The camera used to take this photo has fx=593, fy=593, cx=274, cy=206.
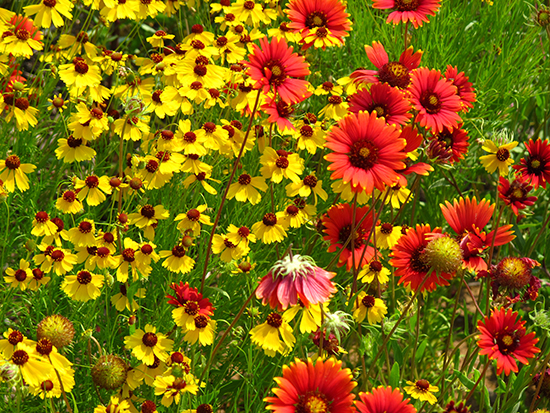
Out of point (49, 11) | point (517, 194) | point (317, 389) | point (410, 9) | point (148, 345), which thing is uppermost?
point (410, 9)

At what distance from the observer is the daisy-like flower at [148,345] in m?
1.53

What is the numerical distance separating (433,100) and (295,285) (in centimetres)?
68

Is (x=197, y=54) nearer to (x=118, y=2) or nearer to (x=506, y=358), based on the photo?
(x=118, y=2)

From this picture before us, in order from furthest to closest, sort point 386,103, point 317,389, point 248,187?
point 248,187, point 386,103, point 317,389

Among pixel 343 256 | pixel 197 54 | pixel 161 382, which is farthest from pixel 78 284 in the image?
pixel 197 54

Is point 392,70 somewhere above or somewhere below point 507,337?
above

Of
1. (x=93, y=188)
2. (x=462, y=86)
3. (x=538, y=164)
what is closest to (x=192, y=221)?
(x=93, y=188)

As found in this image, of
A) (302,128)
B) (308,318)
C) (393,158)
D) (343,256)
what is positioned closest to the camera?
(393,158)

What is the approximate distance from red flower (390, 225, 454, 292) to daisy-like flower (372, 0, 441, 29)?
708mm

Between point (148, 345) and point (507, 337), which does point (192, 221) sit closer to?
point (148, 345)

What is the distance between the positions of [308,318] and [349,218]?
1.66ft

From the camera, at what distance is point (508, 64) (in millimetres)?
2512

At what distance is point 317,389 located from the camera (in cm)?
112

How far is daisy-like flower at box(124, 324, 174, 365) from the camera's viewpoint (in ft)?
5.03
